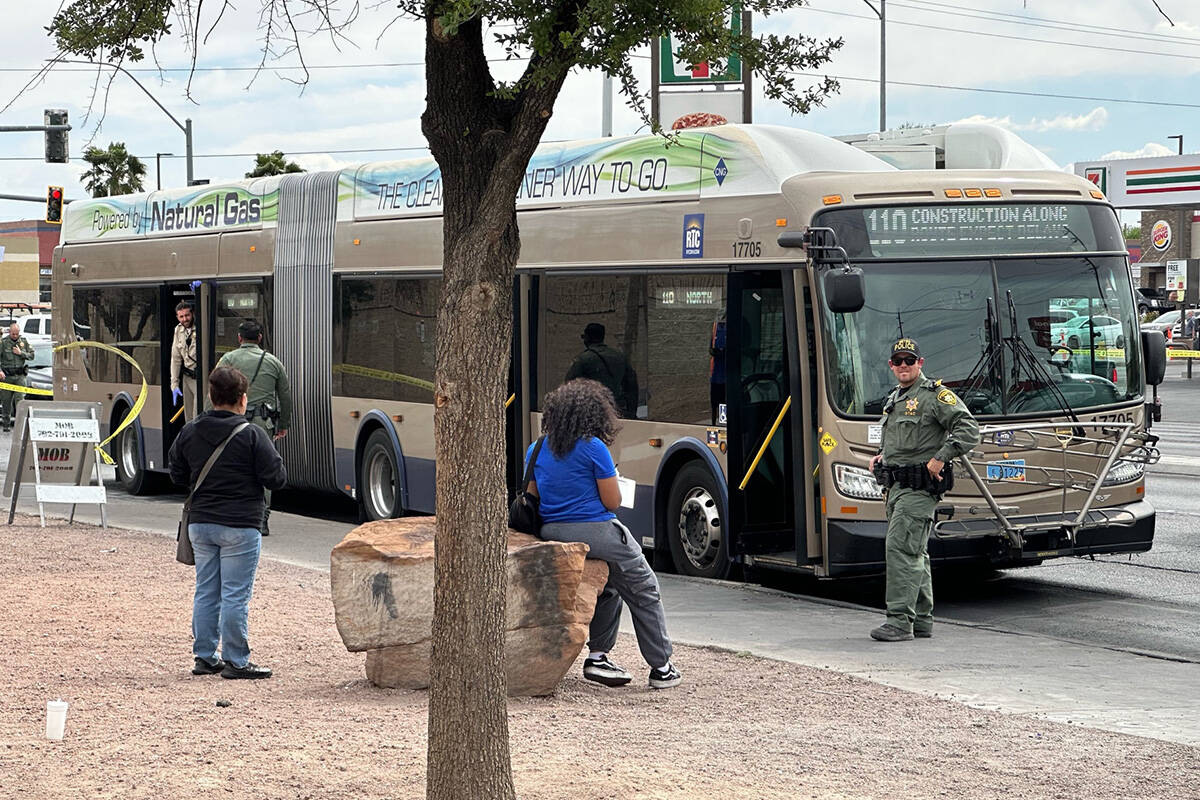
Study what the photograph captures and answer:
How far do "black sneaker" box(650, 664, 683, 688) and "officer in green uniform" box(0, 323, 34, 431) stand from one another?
25.9m

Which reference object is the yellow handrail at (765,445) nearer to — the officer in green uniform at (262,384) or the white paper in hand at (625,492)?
the white paper in hand at (625,492)

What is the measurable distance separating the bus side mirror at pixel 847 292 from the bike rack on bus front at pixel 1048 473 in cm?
125

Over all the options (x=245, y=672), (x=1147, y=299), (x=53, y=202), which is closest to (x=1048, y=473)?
(x=1147, y=299)

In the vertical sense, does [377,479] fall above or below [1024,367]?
below

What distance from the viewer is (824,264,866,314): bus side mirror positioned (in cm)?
1085

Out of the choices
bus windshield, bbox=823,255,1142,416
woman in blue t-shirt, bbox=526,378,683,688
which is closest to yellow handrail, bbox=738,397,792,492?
bus windshield, bbox=823,255,1142,416

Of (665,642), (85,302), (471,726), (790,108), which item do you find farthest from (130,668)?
(85,302)

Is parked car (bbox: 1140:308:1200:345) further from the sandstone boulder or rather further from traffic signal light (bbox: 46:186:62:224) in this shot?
the sandstone boulder

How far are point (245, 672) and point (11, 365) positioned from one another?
84.1 feet

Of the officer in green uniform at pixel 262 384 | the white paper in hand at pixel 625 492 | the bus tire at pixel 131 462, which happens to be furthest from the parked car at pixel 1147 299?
the bus tire at pixel 131 462

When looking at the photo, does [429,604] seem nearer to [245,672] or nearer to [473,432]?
[245,672]

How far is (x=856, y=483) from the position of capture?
11.3 meters

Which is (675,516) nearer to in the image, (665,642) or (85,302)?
(665,642)

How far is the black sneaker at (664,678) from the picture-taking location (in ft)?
28.3
